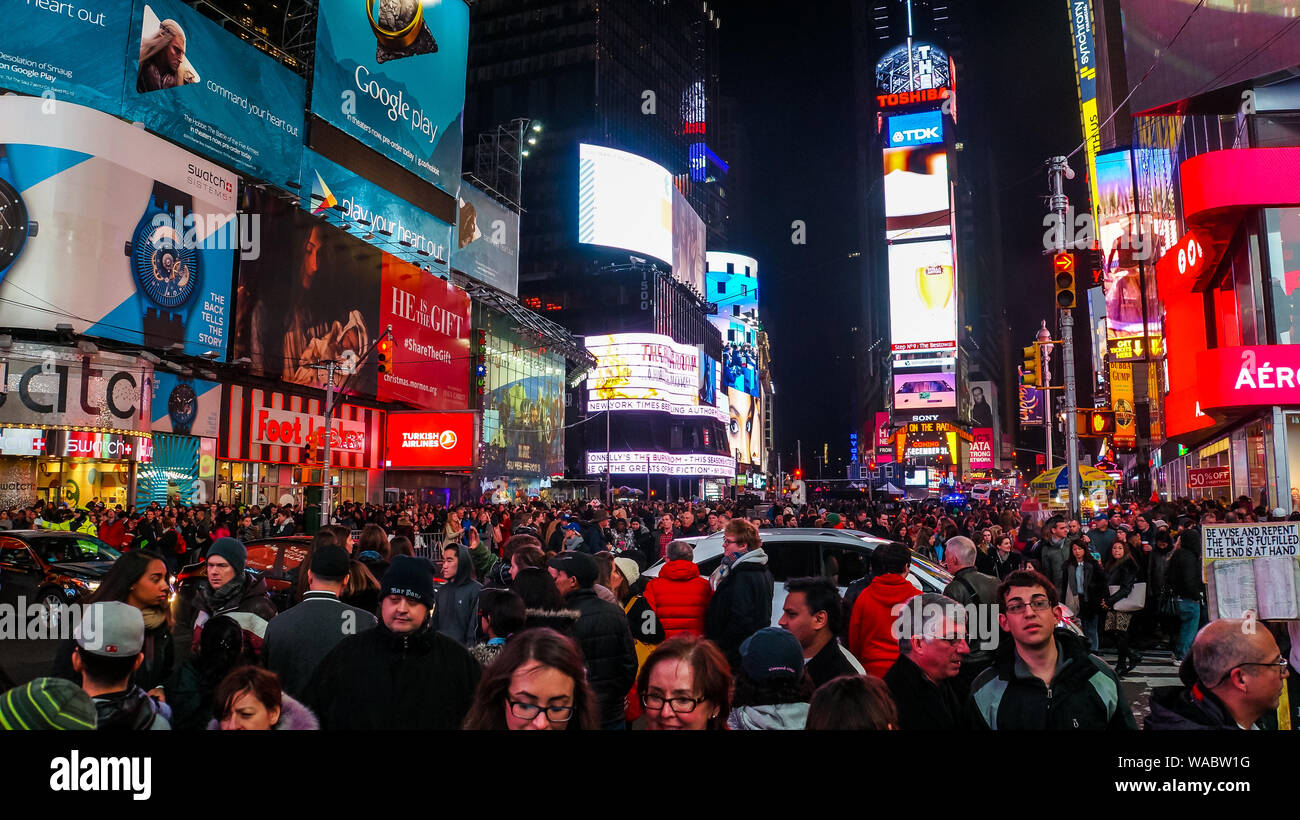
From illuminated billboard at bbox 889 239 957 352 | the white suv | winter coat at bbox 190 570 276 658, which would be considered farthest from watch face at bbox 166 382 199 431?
illuminated billboard at bbox 889 239 957 352

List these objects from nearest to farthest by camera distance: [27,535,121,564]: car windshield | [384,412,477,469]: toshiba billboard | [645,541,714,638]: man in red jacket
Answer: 1. [645,541,714,638]: man in red jacket
2. [27,535,121,564]: car windshield
3. [384,412,477,469]: toshiba billboard

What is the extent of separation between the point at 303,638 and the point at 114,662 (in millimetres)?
1776

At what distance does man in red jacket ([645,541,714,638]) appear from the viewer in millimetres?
7305

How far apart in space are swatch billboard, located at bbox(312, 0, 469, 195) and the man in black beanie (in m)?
41.0

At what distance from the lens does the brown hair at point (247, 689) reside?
3.21 m

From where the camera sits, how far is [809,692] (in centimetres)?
377

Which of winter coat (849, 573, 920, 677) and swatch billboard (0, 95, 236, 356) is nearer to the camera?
winter coat (849, 573, 920, 677)

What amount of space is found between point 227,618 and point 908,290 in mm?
121619

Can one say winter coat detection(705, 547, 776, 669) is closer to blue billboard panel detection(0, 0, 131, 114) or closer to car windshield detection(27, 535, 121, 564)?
car windshield detection(27, 535, 121, 564)

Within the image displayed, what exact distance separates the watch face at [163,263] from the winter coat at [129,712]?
30.7m

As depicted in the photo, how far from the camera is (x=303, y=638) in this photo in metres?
5.01

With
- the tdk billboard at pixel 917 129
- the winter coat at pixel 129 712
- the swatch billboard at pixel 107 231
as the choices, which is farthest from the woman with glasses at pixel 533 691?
the tdk billboard at pixel 917 129

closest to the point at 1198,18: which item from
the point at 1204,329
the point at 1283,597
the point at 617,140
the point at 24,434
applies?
the point at 1204,329
